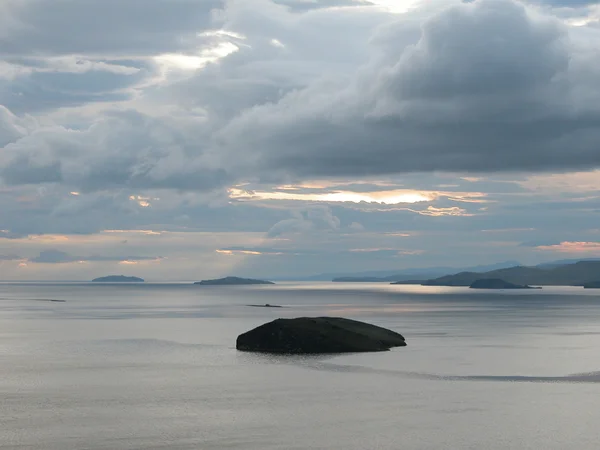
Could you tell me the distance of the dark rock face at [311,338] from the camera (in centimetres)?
8631

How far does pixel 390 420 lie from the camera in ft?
157

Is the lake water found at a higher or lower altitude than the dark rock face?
lower

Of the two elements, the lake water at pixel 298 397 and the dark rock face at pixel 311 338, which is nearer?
the lake water at pixel 298 397

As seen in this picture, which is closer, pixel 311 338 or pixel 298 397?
pixel 298 397

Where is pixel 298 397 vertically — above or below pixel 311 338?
below

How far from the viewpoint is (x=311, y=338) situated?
285 ft

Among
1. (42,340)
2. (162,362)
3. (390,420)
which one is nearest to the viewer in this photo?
(390,420)

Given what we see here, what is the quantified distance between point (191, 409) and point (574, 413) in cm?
2472

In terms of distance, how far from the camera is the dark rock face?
86.3 meters

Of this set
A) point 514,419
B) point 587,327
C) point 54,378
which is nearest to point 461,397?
point 514,419

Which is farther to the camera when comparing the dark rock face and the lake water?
the dark rock face

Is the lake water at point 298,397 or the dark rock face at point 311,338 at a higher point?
the dark rock face at point 311,338

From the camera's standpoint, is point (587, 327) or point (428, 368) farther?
point (587, 327)

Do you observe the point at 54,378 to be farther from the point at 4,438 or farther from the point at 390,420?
the point at 390,420
